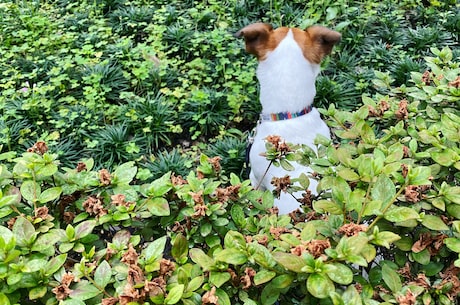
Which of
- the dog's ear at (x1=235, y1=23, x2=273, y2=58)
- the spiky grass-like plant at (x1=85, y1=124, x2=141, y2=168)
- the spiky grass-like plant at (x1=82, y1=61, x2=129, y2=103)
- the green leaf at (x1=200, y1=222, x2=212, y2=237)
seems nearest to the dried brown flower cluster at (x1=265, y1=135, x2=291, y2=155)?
the green leaf at (x1=200, y1=222, x2=212, y2=237)

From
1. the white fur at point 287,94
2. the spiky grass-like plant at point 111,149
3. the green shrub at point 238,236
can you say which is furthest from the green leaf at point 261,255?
the spiky grass-like plant at point 111,149

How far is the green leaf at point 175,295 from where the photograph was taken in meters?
1.17

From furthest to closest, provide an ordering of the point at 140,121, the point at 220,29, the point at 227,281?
the point at 220,29
the point at 140,121
the point at 227,281

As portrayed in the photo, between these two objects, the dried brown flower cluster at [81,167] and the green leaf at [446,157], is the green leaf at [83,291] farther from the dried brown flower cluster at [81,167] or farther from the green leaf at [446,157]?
the green leaf at [446,157]

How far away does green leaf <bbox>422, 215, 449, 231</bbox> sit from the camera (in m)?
1.30

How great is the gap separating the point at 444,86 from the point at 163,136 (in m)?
2.51

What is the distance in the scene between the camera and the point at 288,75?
9.91 feet

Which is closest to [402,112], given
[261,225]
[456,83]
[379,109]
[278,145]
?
[379,109]

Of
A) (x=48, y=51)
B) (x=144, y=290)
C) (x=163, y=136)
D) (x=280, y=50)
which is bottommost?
(x=163, y=136)

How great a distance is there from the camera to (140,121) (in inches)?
160

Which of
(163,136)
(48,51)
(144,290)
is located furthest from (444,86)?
(48,51)

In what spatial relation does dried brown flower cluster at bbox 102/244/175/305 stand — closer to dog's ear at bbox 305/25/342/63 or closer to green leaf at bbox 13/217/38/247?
green leaf at bbox 13/217/38/247

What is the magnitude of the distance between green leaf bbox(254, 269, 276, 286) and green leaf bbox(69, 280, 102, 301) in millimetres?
400

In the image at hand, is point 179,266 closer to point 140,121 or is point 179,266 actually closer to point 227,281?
point 227,281
